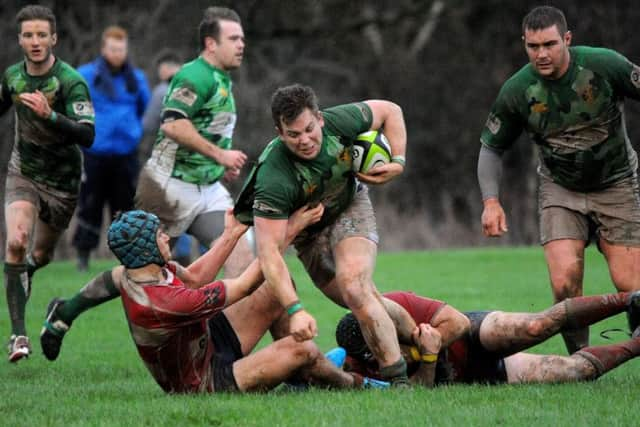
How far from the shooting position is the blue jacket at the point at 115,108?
44.7 feet

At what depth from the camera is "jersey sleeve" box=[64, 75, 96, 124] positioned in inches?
337

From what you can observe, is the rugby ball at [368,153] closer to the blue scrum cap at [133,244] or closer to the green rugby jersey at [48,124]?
the blue scrum cap at [133,244]

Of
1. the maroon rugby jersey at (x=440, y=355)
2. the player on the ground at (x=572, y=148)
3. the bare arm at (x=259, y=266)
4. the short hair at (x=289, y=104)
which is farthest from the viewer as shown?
the player on the ground at (x=572, y=148)

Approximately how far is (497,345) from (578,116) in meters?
1.54

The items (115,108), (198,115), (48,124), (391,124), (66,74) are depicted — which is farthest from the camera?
(115,108)

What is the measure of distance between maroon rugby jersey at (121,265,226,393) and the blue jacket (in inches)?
280

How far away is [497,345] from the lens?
23.2 ft

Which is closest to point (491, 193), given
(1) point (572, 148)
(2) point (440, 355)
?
(1) point (572, 148)

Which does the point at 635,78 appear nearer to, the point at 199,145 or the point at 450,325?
the point at 450,325

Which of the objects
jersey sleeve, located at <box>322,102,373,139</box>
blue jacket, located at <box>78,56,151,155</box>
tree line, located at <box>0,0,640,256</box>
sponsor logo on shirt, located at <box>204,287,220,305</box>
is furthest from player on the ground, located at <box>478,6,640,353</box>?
tree line, located at <box>0,0,640,256</box>

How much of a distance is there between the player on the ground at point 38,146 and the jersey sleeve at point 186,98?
63 centimetres

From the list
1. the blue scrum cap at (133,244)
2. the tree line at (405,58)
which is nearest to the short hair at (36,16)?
the blue scrum cap at (133,244)

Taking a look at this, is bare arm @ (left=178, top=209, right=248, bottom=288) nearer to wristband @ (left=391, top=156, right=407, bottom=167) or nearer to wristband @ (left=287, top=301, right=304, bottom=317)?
wristband @ (left=287, top=301, right=304, bottom=317)

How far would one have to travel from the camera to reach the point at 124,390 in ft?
23.4
